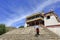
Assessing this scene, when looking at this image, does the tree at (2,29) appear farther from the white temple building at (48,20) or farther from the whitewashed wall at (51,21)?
the whitewashed wall at (51,21)

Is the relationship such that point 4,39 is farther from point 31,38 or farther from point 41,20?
point 41,20

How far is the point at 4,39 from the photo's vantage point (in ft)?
80.6

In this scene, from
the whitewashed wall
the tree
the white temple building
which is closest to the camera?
the white temple building

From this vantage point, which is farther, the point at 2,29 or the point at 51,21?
the point at 2,29

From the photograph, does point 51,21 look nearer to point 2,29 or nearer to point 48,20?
point 48,20

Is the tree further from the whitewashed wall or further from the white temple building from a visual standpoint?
the whitewashed wall

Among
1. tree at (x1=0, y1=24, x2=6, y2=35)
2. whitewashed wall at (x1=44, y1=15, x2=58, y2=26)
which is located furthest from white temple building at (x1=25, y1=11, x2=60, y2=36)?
tree at (x1=0, y1=24, x2=6, y2=35)

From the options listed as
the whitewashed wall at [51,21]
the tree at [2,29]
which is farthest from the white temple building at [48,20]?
the tree at [2,29]

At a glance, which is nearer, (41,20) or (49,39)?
(49,39)

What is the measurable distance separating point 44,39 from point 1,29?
14.5 m

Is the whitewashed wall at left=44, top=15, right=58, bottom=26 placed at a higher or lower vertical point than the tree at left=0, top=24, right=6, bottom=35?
higher

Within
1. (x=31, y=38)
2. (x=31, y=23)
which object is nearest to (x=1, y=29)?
(x=31, y=23)

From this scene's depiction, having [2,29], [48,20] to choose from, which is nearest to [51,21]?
[48,20]

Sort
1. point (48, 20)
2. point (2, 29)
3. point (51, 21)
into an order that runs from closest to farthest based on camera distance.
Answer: point (51, 21) < point (48, 20) < point (2, 29)
